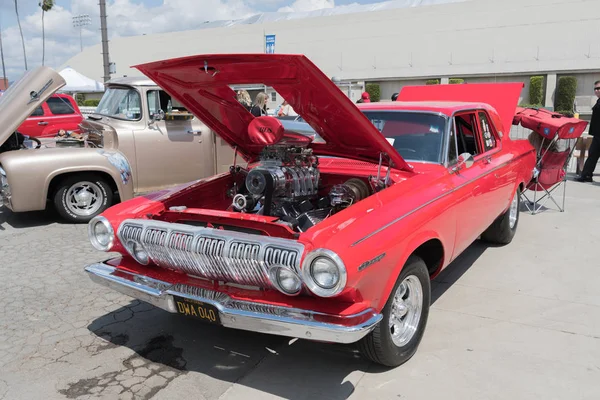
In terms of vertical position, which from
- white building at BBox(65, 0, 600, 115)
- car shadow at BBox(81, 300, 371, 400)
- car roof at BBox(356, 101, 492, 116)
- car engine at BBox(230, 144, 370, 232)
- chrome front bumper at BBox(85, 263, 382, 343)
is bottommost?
car shadow at BBox(81, 300, 371, 400)

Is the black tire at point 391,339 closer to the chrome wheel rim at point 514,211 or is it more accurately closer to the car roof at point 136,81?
the chrome wheel rim at point 514,211

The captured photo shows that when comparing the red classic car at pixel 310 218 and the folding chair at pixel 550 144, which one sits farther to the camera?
the folding chair at pixel 550 144

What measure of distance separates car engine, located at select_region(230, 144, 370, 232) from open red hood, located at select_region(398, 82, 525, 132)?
3.17m

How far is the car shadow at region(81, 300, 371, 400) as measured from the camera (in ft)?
10.1

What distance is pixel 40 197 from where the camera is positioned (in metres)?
6.42

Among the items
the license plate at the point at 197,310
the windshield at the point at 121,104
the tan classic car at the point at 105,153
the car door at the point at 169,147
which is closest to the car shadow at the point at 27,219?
the tan classic car at the point at 105,153

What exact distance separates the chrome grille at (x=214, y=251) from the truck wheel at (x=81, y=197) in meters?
3.85

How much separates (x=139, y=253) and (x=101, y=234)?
0.36 metres

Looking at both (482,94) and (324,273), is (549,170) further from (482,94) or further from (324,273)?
Result: (324,273)

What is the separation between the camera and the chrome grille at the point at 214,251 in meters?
2.81

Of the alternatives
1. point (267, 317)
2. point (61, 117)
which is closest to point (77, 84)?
point (61, 117)

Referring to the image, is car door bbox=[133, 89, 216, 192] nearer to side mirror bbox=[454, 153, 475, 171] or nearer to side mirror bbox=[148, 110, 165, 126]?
side mirror bbox=[148, 110, 165, 126]

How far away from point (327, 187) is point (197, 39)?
161 feet

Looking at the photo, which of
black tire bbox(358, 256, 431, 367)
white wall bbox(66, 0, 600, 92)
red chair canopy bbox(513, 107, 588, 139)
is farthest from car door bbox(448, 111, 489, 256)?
white wall bbox(66, 0, 600, 92)
